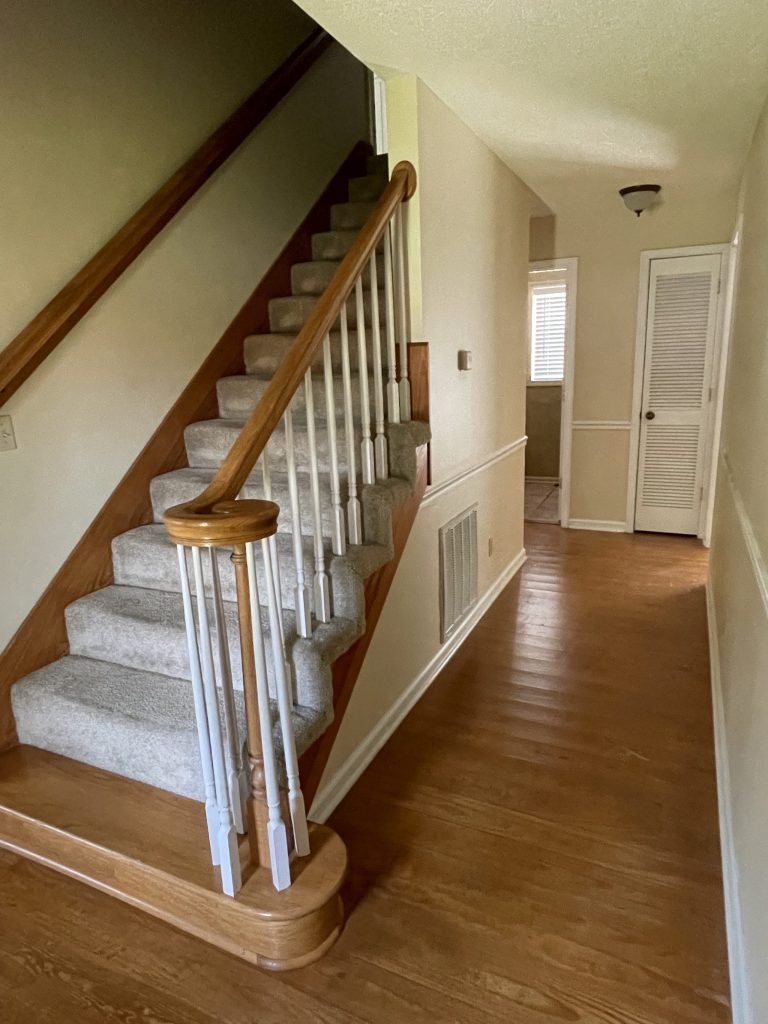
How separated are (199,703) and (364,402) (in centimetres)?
104

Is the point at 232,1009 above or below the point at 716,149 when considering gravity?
below

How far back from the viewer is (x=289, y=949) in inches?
57.7

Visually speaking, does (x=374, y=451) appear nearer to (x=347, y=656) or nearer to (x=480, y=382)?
(x=347, y=656)

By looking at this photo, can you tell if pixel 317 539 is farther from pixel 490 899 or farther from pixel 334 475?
pixel 490 899

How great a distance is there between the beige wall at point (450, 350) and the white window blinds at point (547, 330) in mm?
2904

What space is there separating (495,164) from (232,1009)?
339 centimetres

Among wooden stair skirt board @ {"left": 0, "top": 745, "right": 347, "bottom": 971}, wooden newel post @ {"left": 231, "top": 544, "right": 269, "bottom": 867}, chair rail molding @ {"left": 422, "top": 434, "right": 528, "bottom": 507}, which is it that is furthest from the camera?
chair rail molding @ {"left": 422, "top": 434, "right": 528, "bottom": 507}

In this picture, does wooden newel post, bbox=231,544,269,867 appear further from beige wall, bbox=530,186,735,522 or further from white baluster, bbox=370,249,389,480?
beige wall, bbox=530,186,735,522

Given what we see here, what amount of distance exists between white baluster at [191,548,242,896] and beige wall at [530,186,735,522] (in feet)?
12.9

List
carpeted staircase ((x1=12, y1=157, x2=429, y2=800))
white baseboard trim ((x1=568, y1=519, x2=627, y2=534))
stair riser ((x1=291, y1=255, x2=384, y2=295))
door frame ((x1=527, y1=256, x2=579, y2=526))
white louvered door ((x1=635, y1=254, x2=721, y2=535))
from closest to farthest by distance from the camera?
1. carpeted staircase ((x1=12, y1=157, x2=429, y2=800))
2. stair riser ((x1=291, y1=255, x2=384, y2=295))
3. white louvered door ((x1=635, y1=254, x2=721, y2=535))
4. door frame ((x1=527, y1=256, x2=579, y2=526))
5. white baseboard trim ((x1=568, y1=519, x2=627, y2=534))

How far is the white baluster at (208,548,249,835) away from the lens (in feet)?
4.38

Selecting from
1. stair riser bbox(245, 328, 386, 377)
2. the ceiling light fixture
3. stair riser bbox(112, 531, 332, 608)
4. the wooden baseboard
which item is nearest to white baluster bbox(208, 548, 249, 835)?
stair riser bbox(112, 531, 332, 608)

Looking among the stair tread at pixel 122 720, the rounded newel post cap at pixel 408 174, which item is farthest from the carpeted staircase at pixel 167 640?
the rounded newel post cap at pixel 408 174

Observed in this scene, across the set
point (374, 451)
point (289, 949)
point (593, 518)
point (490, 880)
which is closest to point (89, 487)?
point (374, 451)
